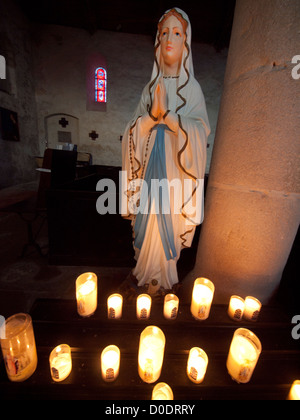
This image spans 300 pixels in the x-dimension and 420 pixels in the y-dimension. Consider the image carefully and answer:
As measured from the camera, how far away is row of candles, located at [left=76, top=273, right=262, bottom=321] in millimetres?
1289

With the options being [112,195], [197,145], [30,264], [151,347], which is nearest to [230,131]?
[197,145]

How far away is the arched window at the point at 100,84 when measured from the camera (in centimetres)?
781

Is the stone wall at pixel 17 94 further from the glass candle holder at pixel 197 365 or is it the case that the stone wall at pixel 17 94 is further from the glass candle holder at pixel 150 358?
the glass candle holder at pixel 197 365

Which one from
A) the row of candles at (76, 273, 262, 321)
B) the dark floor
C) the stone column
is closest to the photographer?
the stone column

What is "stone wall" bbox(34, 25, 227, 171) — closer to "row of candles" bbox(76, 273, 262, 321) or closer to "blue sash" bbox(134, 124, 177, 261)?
"blue sash" bbox(134, 124, 177, 261)

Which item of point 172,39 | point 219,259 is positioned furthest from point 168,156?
point 219,259

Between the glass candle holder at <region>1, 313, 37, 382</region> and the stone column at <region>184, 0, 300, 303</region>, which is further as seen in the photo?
the stone column at <region>184, 0, 300, 303</region>

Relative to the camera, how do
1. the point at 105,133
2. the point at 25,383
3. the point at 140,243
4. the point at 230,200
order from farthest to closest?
the point at 105,133 → the point at 140,243 → the point at 230,200 → the point at 25,383

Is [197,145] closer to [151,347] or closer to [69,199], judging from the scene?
[151,347]

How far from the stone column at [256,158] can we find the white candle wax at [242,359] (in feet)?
1.88

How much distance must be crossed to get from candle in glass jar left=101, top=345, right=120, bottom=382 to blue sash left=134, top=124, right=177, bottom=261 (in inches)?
28.0

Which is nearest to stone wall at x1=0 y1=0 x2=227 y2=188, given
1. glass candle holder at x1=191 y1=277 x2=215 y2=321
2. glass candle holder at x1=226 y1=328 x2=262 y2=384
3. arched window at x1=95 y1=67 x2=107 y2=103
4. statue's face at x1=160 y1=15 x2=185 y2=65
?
arched window at x1=95 y1=67 x2=107 y2=103

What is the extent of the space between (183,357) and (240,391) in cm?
31

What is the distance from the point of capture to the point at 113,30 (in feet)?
24.5
